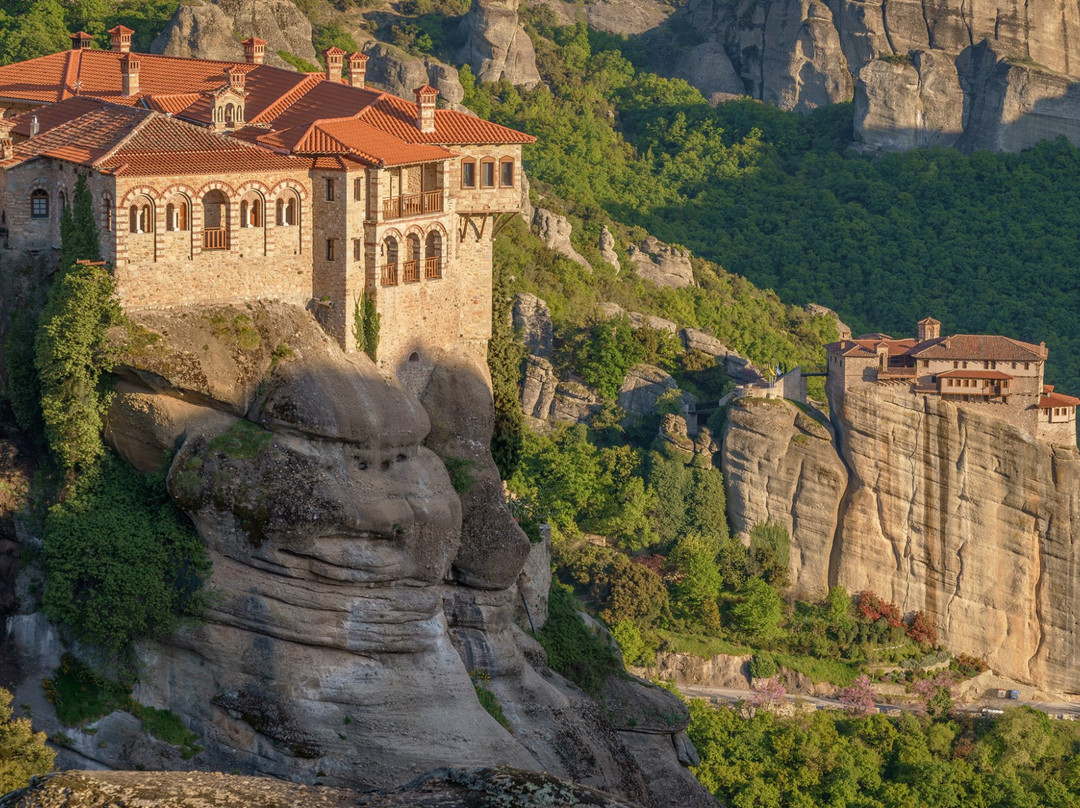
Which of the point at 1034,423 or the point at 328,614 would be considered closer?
the point at 328,614

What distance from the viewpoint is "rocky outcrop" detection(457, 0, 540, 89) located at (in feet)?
389

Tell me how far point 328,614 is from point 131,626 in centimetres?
388

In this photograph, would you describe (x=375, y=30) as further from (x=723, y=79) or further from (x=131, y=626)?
(x=131, y=626)

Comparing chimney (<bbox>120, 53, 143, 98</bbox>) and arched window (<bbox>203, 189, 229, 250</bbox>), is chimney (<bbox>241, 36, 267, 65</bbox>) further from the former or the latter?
arched window (<bbox>203, 189, 229, 250</bbox>)

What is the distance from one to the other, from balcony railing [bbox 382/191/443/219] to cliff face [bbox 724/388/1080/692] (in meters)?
35.0

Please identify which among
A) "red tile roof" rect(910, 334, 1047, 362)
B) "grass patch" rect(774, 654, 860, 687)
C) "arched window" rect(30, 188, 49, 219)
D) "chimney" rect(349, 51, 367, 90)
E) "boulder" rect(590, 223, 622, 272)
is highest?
"chimney" rect(349, 51, 367, 90)

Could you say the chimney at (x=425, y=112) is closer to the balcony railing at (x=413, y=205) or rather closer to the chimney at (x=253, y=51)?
the balcony railing at (x=413, y=205)

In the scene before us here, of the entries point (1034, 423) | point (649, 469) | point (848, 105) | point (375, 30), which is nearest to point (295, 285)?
point (649, 469)

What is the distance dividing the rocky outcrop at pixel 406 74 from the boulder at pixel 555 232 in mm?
8492

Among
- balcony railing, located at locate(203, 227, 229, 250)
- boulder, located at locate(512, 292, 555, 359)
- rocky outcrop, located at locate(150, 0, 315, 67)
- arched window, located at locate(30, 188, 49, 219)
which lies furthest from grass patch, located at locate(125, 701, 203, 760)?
boulder, located at locate(512, 292, 555, 359)

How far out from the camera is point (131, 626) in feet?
151

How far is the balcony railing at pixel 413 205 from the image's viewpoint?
51156mm

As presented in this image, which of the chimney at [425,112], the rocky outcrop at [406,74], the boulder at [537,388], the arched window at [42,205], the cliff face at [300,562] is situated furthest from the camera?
the rocky outcrop at [406,74]

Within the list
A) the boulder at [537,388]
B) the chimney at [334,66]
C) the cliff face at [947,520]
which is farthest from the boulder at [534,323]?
the chimney at [334,66]
